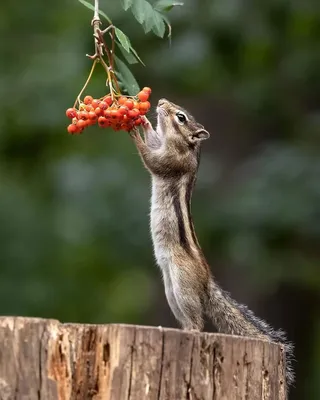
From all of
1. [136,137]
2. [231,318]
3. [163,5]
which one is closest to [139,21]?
[163,5]

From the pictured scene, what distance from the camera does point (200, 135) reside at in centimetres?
750

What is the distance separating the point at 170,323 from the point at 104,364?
7863 millimetres

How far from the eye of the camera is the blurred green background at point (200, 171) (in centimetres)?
1156


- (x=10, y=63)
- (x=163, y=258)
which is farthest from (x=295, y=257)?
(x=163, y=258)

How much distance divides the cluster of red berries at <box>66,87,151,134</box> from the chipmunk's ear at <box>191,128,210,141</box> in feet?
4.90

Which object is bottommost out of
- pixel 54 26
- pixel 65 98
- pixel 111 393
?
pixel 111 393

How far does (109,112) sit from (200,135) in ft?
5.64

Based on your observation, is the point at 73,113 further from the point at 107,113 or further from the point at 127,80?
the point at 127,80

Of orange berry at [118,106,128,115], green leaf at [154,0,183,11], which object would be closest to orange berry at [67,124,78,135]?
orange berry at [118,106,128,115]

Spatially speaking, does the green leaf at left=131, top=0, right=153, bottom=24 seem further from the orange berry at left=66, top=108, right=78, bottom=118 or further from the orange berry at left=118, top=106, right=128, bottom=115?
the orange berry at left=66, top=108, right=78, bottom=118

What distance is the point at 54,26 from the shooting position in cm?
1331

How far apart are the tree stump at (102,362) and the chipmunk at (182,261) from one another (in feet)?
3.95

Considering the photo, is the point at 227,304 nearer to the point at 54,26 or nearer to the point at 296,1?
the point at 296,1

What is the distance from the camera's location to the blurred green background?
11.6 m
